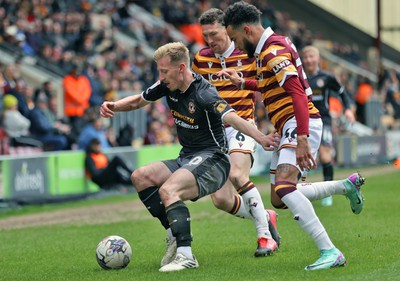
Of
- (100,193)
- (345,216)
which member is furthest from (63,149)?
(345,216)

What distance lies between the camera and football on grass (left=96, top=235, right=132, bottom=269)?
30.3 ft

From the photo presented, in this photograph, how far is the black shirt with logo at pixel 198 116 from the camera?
29.4ft

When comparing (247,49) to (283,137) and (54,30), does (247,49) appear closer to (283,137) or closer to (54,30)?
(283,137)

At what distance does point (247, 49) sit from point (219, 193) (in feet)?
6.39

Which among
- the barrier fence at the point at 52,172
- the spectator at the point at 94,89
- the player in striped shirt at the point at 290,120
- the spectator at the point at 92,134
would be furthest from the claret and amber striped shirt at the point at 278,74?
the spectator at the point at 94,89

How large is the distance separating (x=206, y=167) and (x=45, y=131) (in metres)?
10.7

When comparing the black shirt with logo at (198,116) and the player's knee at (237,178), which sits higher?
the black shirt with logo at (198,116)

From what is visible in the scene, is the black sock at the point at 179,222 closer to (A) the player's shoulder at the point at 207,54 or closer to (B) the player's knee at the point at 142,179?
(B) the player's knee at the point at 142,179

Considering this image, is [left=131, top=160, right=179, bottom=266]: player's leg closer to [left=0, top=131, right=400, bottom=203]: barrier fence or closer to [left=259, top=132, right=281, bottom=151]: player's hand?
[left=259, top=132, right=281, bottom=151]: player's hand

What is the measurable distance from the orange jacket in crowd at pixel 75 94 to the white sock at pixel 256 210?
11.7 m

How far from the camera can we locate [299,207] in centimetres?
855

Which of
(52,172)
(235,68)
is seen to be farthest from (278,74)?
(52,172)

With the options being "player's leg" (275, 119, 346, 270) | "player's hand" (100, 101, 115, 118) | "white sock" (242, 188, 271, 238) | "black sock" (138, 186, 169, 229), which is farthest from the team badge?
"white sock" (242, 188, 271, 238)

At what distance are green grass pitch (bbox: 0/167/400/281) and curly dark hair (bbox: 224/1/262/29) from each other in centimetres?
234
